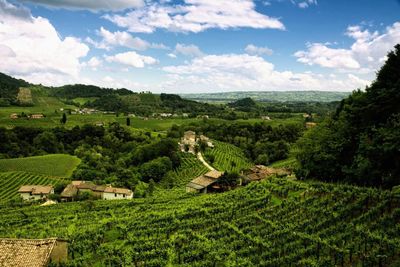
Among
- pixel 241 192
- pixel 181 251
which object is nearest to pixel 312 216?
pixel 181 251

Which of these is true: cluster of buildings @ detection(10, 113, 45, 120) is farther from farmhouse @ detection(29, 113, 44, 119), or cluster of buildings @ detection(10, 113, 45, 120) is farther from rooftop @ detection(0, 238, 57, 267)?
rooftop @ detection(0, 238, 57, 267)

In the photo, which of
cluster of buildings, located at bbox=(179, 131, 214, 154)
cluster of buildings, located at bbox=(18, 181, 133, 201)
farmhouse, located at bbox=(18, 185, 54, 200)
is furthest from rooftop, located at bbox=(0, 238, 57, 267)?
cluster of buildings, located at bbox=(179, 131, 214, 154)

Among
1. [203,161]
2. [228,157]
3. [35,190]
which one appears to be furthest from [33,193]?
[228,157]

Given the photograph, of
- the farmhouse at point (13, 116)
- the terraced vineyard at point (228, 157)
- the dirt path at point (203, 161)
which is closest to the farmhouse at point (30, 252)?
the dirt path at point (203, 161)

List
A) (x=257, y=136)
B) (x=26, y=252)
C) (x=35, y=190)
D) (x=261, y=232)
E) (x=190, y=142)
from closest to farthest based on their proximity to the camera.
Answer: (x=26, y=252) → (x=261, y=232) → (x=35, y=190) → (x=190, y=142) → (x=257, y=136)

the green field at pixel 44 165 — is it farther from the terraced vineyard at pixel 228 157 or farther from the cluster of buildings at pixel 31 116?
the cluster of buildings at pixel 31 116

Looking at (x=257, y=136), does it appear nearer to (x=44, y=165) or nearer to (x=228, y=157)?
(x=228, y=157)

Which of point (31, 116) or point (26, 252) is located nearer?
point (26, 252)
